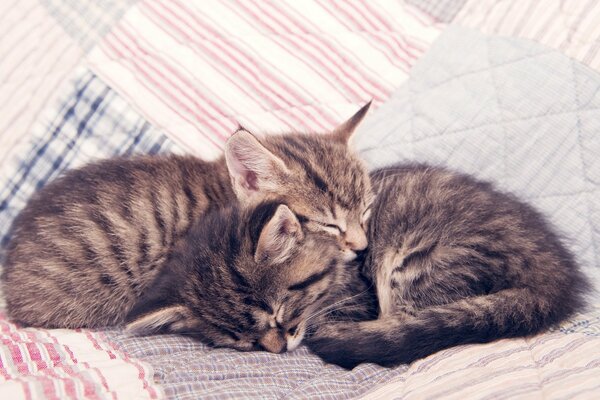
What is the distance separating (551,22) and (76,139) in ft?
4.89

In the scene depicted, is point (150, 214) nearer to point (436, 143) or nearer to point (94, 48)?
point (94, 48)

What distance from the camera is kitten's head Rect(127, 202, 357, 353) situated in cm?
123

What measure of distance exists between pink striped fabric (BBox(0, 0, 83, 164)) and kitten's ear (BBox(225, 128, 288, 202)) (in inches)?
Result: 29.2

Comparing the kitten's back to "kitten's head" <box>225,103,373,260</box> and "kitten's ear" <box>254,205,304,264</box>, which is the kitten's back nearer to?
"kitten's head" <box>225,103,373,260</box>

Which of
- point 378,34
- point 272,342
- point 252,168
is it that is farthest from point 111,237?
point 378,34

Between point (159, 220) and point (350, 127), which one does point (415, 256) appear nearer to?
point (350, 127)

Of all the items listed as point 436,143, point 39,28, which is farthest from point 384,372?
point 39,28

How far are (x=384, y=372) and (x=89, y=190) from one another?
86 centimetres

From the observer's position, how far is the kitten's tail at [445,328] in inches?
46.6

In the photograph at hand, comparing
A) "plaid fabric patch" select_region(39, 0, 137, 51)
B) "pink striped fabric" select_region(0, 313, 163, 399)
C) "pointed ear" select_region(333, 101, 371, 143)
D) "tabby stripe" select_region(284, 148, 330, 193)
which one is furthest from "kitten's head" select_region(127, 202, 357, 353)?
"plaid fabric patch" select_region(39, 0, 137, 51)

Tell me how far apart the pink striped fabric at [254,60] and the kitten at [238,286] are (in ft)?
2.08

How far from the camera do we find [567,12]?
1.68 m

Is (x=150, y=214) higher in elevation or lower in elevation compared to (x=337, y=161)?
lower

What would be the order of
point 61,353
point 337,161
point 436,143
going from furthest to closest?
point 436,143 → point 337,161 → point 61,353
